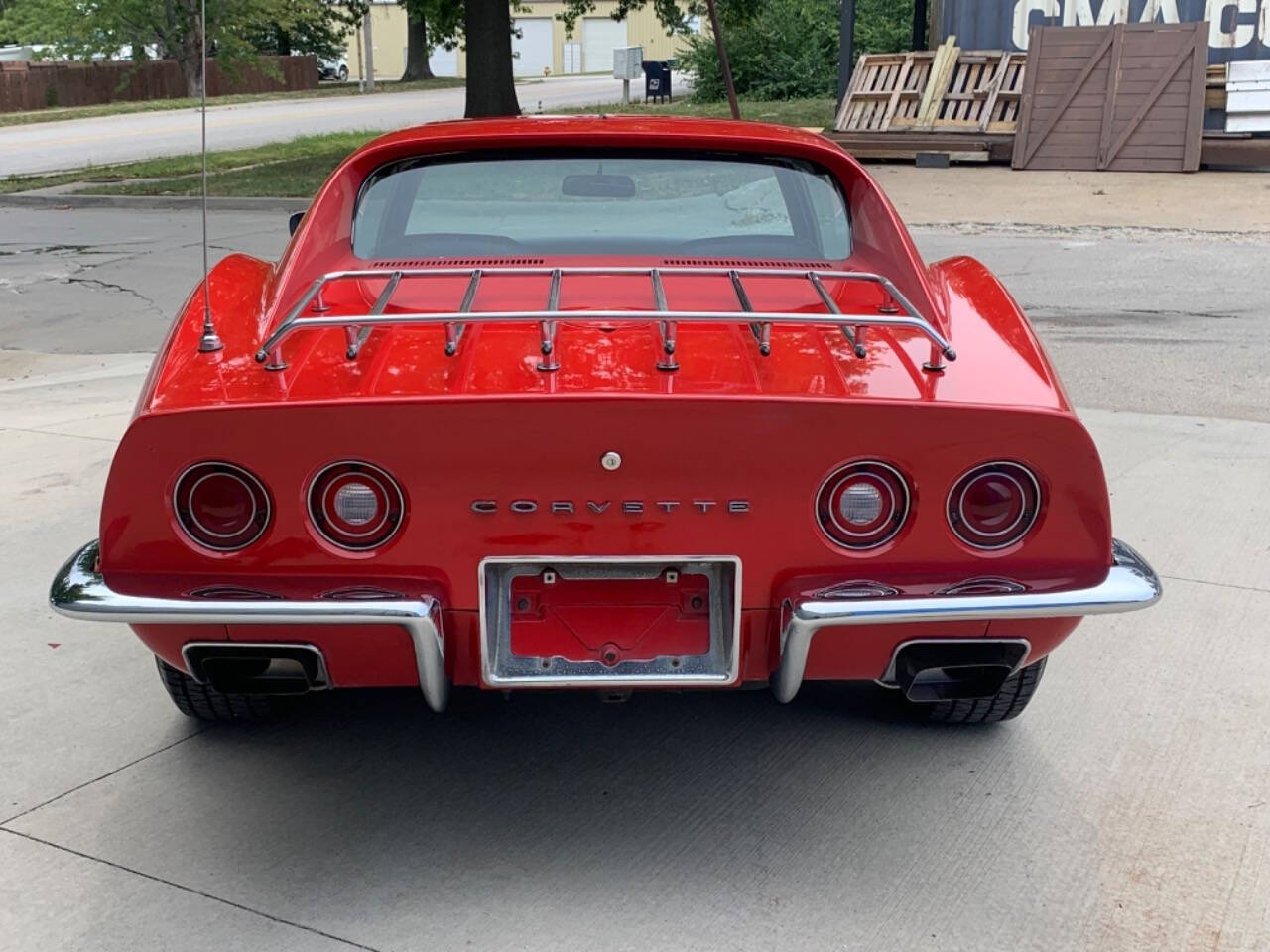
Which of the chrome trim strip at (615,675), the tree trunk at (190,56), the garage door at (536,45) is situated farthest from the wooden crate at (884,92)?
the garage door at (536,45)

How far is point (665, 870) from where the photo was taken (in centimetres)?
307

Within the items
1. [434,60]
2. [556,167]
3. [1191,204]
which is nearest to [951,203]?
[1191,204]

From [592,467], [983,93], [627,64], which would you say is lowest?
[592,467]

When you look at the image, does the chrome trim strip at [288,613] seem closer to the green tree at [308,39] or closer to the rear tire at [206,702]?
the rear tire at [206,702]

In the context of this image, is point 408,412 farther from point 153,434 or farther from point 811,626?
point 811,626

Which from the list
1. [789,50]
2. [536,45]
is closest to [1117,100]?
[789,50]

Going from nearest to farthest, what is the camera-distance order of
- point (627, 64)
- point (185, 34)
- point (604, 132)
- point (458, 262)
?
point (458, 262) → point (604, 132) → point (627, 64) → point (185, 34)

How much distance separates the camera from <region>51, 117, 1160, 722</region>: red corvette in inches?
110

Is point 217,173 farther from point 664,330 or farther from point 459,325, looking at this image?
point 664,330

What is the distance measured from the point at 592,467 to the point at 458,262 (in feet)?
4.09

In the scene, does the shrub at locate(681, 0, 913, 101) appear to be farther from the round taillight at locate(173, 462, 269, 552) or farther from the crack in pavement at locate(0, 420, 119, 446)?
the round taillight at locate(173, 462, 269, 552)

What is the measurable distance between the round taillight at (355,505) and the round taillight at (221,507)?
0.12 metres

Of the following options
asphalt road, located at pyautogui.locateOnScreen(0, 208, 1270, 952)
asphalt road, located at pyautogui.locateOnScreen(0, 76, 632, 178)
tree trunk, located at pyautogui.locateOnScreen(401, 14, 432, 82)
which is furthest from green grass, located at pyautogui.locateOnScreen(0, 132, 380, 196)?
tree trunk, located at pyautogui.locateOnScreen(401, 14, 432, 82)

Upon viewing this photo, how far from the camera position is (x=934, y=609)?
112 inches
